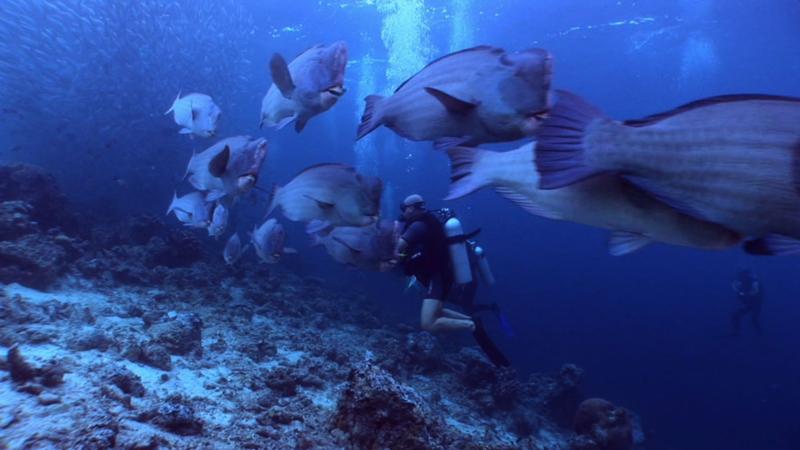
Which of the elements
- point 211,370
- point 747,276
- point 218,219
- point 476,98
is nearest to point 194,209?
point 218,219

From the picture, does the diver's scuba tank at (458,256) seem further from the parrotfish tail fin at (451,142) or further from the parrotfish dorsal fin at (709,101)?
the parrotfish dorsal fin at (709,101)

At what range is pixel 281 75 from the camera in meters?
3.56

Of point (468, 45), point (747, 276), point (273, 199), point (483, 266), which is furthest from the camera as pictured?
point (468, 45)

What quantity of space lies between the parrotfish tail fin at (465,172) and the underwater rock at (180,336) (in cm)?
499

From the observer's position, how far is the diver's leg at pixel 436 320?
267 inches

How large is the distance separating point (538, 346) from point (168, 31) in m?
29.8

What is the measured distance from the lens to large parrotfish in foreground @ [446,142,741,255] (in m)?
1.78

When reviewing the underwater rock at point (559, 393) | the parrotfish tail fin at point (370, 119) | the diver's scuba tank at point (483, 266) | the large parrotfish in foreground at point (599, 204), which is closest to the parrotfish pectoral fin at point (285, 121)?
the parrotfish tail fin at point (370, 119)

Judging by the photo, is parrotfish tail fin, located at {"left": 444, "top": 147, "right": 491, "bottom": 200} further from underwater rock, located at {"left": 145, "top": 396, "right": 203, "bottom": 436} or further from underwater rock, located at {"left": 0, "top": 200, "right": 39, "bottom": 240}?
underwater rock, located at {"left": 0, "top": 200, "right": 39, "bottom": 240}

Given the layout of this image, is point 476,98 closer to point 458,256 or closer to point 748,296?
point 458,256

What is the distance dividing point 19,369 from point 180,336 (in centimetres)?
270

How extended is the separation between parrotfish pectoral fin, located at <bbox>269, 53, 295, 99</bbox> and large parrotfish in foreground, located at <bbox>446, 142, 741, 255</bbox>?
6.24 feet

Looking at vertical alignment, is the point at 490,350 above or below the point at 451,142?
below

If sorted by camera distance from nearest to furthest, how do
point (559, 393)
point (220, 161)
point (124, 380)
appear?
point (220, 161) → point (124, 380) → point (559, 393)
